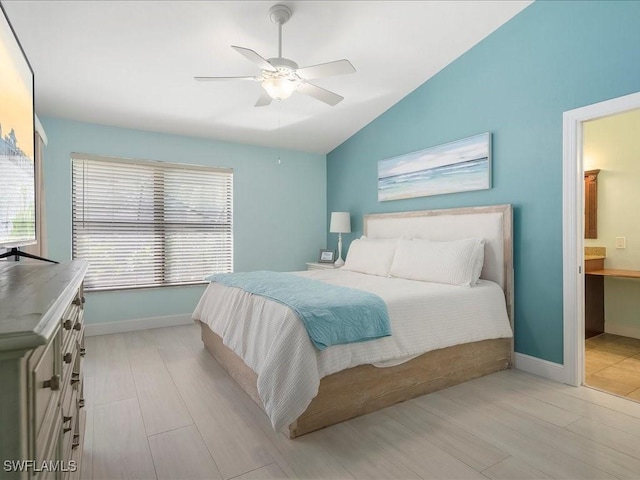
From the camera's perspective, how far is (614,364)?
3105 mm

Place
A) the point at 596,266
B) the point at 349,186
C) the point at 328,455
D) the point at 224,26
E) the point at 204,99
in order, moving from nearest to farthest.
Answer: the point at 328,455, the point at 224,26, the point at 204,99, the point at 596,266, the point at 349,186

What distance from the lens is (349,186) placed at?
5039mm

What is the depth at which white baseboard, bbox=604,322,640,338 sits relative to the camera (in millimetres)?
3777

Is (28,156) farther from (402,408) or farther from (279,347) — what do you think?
(402,408)

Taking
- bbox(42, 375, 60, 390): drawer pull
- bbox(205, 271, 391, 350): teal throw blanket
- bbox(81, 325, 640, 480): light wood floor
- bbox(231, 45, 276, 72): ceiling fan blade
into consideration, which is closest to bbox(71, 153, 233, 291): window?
bbox(81, 325, 640, 480): light wood floor

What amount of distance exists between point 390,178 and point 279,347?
2878 millimetres

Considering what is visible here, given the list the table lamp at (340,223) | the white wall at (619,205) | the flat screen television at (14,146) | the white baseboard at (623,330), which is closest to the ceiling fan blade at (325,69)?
the flat screen television at (14,146)

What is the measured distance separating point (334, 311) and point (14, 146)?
5.39 ft

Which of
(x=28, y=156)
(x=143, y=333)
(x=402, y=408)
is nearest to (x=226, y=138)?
(x=143, y=333)

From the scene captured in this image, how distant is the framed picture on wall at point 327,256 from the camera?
5.11 metres

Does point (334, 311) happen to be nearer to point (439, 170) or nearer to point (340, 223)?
point (439, 170)

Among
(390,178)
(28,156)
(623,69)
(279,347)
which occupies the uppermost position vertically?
(623,69)

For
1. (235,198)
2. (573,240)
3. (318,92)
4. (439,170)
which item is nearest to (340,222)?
(235,198)

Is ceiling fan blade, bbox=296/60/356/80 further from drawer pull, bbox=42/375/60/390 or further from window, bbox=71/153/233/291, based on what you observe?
window, bbox=71/153/233/291
